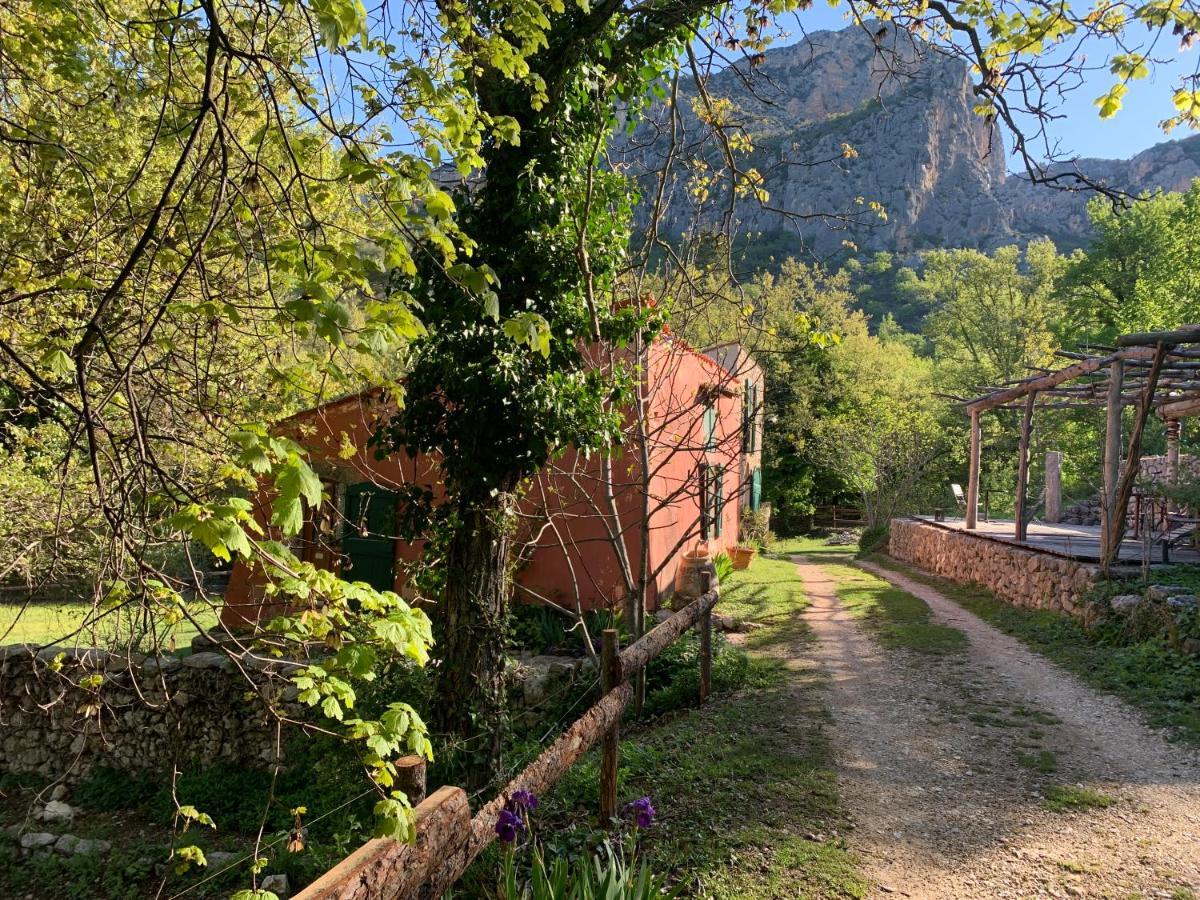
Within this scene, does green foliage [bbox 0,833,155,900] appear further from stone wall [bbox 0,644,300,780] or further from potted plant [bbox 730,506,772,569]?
potted plant [bbox 730,506,772,569]

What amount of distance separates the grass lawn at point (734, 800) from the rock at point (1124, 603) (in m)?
3.60

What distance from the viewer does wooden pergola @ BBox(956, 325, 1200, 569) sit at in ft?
28.1

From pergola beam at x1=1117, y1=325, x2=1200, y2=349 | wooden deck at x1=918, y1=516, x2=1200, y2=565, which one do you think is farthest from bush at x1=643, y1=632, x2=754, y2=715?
pergola beam at x1=1117, y1=325, x2=1200, y2=349

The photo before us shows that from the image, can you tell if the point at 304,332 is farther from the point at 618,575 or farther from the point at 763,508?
the point at 763,508

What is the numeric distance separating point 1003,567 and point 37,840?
42.8 feet

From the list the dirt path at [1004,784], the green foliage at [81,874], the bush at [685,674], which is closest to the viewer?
the dirt path at [1004,784]

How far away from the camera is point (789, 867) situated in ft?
12.4

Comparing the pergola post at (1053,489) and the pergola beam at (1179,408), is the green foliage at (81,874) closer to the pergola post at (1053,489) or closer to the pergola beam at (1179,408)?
the pergola beam at (1179,408)

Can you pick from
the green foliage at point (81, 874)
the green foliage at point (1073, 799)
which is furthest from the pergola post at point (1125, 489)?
the green foliage at point (81, 874)

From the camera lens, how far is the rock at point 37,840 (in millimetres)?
7180

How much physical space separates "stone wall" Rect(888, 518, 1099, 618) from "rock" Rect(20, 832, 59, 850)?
456 inches

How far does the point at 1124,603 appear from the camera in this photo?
26.0ft

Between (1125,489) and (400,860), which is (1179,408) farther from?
(400,860)

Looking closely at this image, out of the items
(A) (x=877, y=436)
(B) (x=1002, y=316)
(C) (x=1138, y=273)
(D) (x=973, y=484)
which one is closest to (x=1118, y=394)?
(D) (x=973, y=484)
